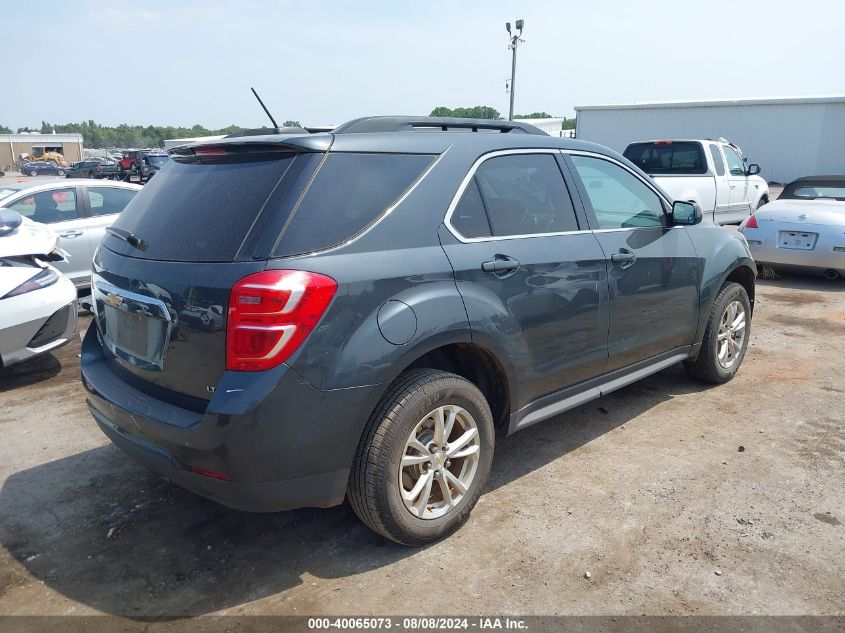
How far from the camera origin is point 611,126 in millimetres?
31312

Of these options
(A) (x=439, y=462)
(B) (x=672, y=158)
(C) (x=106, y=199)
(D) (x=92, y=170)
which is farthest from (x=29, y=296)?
(D) (x=92, y=170)

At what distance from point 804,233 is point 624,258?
6.17m

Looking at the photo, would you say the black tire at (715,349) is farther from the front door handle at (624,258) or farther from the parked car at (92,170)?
the parked car at (92,170)

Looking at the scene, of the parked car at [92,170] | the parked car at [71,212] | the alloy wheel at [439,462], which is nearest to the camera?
the alloy wheel at [439,462]

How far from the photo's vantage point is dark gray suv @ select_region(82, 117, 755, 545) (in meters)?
2.48

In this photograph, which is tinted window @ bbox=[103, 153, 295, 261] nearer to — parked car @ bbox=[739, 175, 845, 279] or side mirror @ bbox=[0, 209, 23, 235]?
side mirror @ bbox=[0, 209, 23, 235]

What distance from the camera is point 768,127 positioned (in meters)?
26.8

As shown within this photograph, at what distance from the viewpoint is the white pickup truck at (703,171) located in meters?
11.2

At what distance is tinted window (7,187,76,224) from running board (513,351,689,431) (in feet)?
21.4

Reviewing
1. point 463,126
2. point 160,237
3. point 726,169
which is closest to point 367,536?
point 160,237

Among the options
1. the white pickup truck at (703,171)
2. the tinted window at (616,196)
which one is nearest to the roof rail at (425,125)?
the tinted window at (616,196)

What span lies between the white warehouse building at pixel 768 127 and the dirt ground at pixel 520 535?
2570 cm

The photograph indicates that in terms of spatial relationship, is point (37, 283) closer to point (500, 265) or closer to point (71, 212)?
point (71, 212)

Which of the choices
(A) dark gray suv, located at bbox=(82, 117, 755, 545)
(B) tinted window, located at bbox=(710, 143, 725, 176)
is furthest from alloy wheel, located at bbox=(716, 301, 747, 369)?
(B) tinted window, located at bbox=(710, 143, 725, 176)
